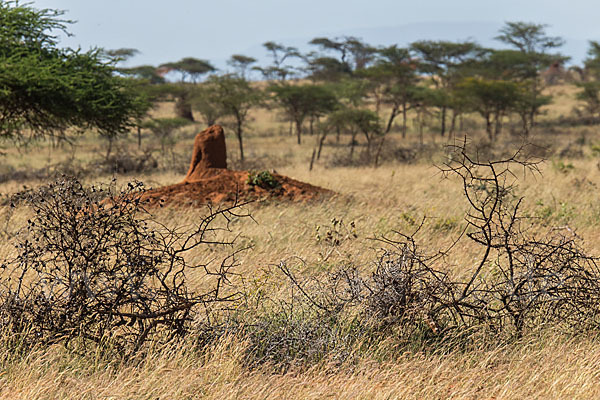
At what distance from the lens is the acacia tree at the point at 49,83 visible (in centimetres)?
1342

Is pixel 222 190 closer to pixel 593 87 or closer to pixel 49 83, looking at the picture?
pixel 49 83

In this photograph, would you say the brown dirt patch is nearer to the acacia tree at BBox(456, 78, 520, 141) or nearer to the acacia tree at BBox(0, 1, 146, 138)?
the acacia tree at BBox(0, 1, 146, 138)

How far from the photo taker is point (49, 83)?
13.4 meters

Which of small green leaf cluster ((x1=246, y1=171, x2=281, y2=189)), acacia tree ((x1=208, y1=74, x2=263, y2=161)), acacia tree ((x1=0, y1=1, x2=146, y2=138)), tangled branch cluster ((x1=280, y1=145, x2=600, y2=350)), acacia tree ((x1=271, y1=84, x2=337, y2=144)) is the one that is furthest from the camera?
acacia tree ((x1=271, y1=84, x2=337, y2=144))

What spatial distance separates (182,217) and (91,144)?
2991 centimetres

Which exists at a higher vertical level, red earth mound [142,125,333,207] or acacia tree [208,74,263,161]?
acacia tree [208,74,263,161]

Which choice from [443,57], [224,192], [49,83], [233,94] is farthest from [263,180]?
[443,57]

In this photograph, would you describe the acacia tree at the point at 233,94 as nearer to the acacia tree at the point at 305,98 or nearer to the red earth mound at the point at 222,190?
the acacia tree at the point at 305,98

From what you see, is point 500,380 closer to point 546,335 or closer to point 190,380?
point 546,335

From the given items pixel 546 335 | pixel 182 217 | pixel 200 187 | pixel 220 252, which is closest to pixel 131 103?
pixel 200 187

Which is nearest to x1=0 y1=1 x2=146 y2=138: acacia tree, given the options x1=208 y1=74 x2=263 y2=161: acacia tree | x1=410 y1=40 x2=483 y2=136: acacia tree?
x1=208 y1=74 x2=263 y2=161: acacia tree

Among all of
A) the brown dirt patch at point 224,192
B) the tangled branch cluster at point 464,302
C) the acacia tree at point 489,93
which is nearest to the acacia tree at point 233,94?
the acacia tree at point 489,93

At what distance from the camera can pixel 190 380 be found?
353cm

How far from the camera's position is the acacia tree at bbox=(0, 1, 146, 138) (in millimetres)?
13422
